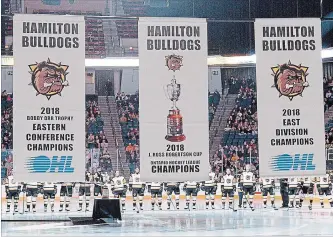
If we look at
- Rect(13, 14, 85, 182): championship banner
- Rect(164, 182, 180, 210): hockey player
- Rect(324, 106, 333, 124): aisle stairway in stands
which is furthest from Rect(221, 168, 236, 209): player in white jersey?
Rect(324, 106, 333, 124): aisle stairway in stands

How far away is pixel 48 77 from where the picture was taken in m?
11.9

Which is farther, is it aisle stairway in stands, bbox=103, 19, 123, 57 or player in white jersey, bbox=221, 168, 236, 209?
aisle stairway in stands, bbox=103, 19, 123, 57

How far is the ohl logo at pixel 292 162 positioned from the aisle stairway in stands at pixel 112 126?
15.3 metres

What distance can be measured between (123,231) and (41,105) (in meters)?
3.09

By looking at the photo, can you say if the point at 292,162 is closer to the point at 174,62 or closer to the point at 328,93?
the point at 174,62

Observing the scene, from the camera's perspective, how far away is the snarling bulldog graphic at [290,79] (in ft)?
40.7

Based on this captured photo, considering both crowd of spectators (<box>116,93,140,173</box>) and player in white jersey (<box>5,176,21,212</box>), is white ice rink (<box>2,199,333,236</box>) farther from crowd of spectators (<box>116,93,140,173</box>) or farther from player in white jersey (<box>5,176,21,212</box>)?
crowd of spectators (<box>116,93,140,173</box>)

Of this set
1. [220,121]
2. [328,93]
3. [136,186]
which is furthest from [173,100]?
[328,93]

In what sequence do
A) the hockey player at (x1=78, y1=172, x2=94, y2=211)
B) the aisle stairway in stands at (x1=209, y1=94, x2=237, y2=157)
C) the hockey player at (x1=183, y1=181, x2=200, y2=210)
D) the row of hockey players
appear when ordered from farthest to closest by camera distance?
the aisle stairway in stands at (x1=209, y1=94, x2=237, y2=157)
the hockey player at (x1=183, y1=181, x2=200, y2=210)
the hockey player at (x1=78, y1=172, x2=94, y2=211)
the row of hockey players

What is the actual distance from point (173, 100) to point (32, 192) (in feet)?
30.3

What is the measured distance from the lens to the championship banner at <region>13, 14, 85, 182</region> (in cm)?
1174

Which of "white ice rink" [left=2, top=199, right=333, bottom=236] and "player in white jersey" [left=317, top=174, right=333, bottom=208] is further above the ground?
"player in white jersey" [left=317, top=174, right=333, bottom=208]

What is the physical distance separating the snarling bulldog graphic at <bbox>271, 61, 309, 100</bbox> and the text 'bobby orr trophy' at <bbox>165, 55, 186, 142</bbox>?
1.84 meters

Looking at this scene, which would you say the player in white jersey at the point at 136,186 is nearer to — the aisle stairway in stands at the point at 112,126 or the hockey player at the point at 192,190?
the hockey player at the point at 192,190
